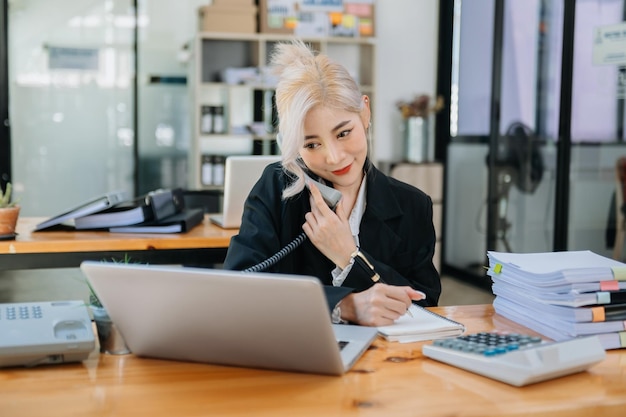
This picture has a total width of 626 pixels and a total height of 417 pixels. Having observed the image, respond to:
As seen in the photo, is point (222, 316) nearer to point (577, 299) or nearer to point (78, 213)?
point (577, 299)

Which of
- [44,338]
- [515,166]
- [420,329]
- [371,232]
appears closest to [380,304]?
[420,329]

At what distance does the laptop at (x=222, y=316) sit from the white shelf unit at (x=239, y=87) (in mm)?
4595

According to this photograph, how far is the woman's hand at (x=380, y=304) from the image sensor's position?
→ 1565 mm

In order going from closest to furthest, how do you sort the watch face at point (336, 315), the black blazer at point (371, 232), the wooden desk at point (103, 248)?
the watch face at point (336, 315) → the black blazer at point (371, 232) → the wooden desk at point (103, 248)

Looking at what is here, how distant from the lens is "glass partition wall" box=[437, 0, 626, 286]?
14.9 ft

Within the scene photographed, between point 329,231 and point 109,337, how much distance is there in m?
0.64

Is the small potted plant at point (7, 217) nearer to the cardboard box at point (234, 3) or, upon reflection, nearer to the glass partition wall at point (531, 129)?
the glass partition wall at point (531, 129)

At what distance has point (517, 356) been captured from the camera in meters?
1.24

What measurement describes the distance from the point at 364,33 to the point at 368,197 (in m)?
4.34

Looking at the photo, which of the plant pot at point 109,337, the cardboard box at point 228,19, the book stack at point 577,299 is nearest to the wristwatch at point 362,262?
the book stack at point 577,299

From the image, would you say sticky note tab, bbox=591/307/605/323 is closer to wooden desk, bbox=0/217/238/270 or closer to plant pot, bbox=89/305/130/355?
plant pot, bbox=89/305/130/355

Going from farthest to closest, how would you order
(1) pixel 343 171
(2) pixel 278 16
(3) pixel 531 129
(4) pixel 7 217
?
1. (2) pixel 278 16
2. (3) pixel 531 129
3. (4) pixel 7 217
4. (1) pixel 343 171

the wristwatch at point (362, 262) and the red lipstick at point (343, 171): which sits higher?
the red lipstick at point (343, 171)

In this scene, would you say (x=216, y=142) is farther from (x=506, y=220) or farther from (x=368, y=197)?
(x=368, y=197)
